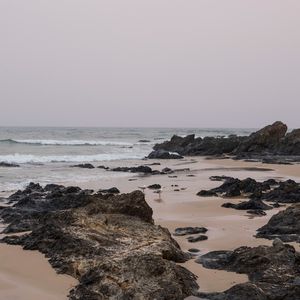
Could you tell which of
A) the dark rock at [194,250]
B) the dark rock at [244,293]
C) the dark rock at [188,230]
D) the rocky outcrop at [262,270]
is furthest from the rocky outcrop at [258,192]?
the dark rock at [244,293]

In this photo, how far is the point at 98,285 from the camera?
5.49 m

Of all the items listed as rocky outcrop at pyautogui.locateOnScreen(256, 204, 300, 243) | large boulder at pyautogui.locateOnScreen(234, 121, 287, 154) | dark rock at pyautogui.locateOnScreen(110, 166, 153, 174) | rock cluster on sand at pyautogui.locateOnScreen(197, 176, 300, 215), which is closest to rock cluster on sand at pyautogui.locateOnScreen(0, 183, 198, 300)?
rocky outcrop at pyautogui.locateOnScreen(256, 204, 300, 243)

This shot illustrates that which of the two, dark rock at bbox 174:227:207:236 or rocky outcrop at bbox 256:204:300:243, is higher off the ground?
rocky outcrop at bbox 256:204:300:243

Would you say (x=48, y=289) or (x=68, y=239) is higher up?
(x=68, y=239)

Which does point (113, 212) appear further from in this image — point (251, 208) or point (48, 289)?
point (251, 208)

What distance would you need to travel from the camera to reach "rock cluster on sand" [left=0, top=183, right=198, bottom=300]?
5457 mm

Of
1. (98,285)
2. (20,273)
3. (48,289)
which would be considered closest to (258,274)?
(98,285)

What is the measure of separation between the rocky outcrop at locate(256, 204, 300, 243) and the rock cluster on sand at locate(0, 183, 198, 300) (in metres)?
2.25

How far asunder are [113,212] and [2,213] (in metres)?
4.10

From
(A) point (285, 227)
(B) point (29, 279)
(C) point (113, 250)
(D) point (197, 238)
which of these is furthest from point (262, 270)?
(B) point (29, 279)

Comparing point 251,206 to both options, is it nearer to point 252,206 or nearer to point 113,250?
point 252,206

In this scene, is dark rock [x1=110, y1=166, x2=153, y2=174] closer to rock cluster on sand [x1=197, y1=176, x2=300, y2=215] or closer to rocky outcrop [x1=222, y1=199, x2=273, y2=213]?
rock cluster on sand [x1=197, y1=176, x2=300, y2=215]

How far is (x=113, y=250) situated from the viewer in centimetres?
646

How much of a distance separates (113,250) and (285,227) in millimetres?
4019
